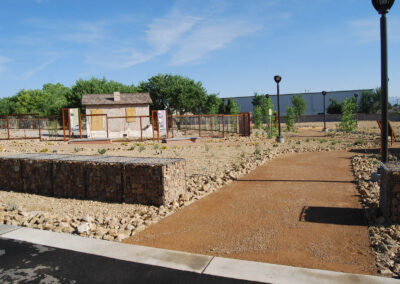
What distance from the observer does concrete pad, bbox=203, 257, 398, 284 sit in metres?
3.59

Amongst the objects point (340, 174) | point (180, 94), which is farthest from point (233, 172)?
point (180, 94)

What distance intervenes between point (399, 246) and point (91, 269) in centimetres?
394

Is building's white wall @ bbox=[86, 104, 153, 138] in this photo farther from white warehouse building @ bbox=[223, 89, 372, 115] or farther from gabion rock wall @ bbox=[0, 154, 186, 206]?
white warehouse building @ bbox=[223, 89, 372, 115]

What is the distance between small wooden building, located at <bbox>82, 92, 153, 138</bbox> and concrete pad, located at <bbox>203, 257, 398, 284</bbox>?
2808 centimetres

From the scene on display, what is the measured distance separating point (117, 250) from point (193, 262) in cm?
111

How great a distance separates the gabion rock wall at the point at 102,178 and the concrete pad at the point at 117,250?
2.08 metres

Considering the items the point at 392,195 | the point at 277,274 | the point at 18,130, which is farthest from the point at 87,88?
the point at 277,274

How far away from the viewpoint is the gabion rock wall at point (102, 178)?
23.0 ft

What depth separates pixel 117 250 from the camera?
4.62m

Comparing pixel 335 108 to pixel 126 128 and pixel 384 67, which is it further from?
pixel 384 67

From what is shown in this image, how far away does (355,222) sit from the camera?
5.67m

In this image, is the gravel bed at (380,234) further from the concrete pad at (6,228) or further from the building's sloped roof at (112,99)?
the building's sloped roof at (112,99)

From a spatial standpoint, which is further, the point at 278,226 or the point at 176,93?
the point at 176,93

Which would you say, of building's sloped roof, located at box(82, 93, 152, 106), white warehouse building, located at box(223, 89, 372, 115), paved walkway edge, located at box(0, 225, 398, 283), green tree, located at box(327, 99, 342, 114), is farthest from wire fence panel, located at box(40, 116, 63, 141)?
green tree, located at box(327, 99, 342, 114)
